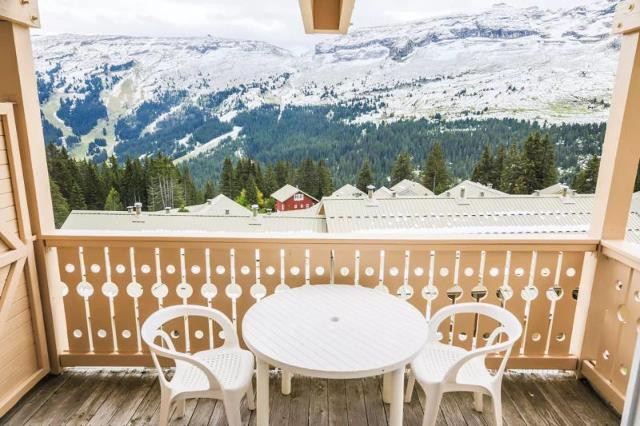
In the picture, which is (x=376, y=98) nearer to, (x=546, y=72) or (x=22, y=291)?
(x=546, y=72)

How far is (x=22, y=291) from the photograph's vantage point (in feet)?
7.86

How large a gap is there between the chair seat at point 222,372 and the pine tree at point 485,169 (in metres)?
2.28

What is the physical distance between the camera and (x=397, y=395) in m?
1.76

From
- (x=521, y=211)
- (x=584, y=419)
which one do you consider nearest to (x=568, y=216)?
(x=521, y=211)

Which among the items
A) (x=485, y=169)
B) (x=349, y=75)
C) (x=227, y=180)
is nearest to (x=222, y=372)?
(x=227, y=180)

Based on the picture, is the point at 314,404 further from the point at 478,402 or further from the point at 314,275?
the point at 478,402

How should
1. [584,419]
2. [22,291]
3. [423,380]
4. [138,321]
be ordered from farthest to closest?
[138,321]
[22,291]
[584,419]
[423,380]

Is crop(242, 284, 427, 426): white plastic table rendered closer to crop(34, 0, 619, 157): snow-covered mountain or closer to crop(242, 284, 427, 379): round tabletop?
crop(242, 284, 427, 379): round tabletop

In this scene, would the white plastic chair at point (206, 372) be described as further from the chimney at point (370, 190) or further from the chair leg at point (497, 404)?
the chimney at point (370, 190)

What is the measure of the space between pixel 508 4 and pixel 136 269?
14.3ft

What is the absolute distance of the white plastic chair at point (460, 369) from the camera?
1.76m

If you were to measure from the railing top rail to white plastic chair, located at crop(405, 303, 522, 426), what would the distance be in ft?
1.69

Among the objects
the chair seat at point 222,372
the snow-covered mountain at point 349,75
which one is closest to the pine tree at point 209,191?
the snow-covered mountain at point 349,75

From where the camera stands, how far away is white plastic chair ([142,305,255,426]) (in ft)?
5.63
